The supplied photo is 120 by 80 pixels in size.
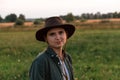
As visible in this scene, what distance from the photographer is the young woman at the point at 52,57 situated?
3.88 meters

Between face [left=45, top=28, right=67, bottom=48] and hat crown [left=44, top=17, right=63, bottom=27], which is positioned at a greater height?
hat crown [left=44, top=17, right=63, bottom=27]

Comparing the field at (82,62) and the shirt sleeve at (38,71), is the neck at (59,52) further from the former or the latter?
the field at (82,62)

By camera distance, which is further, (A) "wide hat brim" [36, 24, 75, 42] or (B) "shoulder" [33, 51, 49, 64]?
(A) "wide hat brim" [36, 24, 75, 42]

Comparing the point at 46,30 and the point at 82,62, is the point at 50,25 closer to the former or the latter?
the point at 46,30

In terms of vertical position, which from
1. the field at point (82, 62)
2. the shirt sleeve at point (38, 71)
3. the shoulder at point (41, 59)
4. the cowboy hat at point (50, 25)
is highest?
the cowboy hat at point (50, 25)

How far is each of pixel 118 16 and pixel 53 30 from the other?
211 feet

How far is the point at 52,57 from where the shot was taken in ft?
13.1

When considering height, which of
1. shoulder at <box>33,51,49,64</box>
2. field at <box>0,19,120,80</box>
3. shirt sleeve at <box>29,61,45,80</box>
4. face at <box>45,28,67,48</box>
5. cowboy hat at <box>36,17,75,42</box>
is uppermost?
cowboy hat at <box>36,17,75,42</box>

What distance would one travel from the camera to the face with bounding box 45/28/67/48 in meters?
3.97

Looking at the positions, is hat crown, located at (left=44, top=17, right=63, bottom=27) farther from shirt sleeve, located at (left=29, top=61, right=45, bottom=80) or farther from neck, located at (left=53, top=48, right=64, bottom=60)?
shirt sleeve, located at (left=29, top=61, right=45, bottom=80)

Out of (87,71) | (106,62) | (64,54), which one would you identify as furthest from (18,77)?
(64,54)

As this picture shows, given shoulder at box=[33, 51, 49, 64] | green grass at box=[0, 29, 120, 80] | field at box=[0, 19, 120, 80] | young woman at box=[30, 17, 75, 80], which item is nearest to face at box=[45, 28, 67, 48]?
young woman at box=[30, 17, 75, 80]

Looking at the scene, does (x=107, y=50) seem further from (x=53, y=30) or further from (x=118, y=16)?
(x=118, y=16)

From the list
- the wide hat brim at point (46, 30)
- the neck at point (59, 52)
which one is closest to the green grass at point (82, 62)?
the wide hat brim at point (46, 30)
